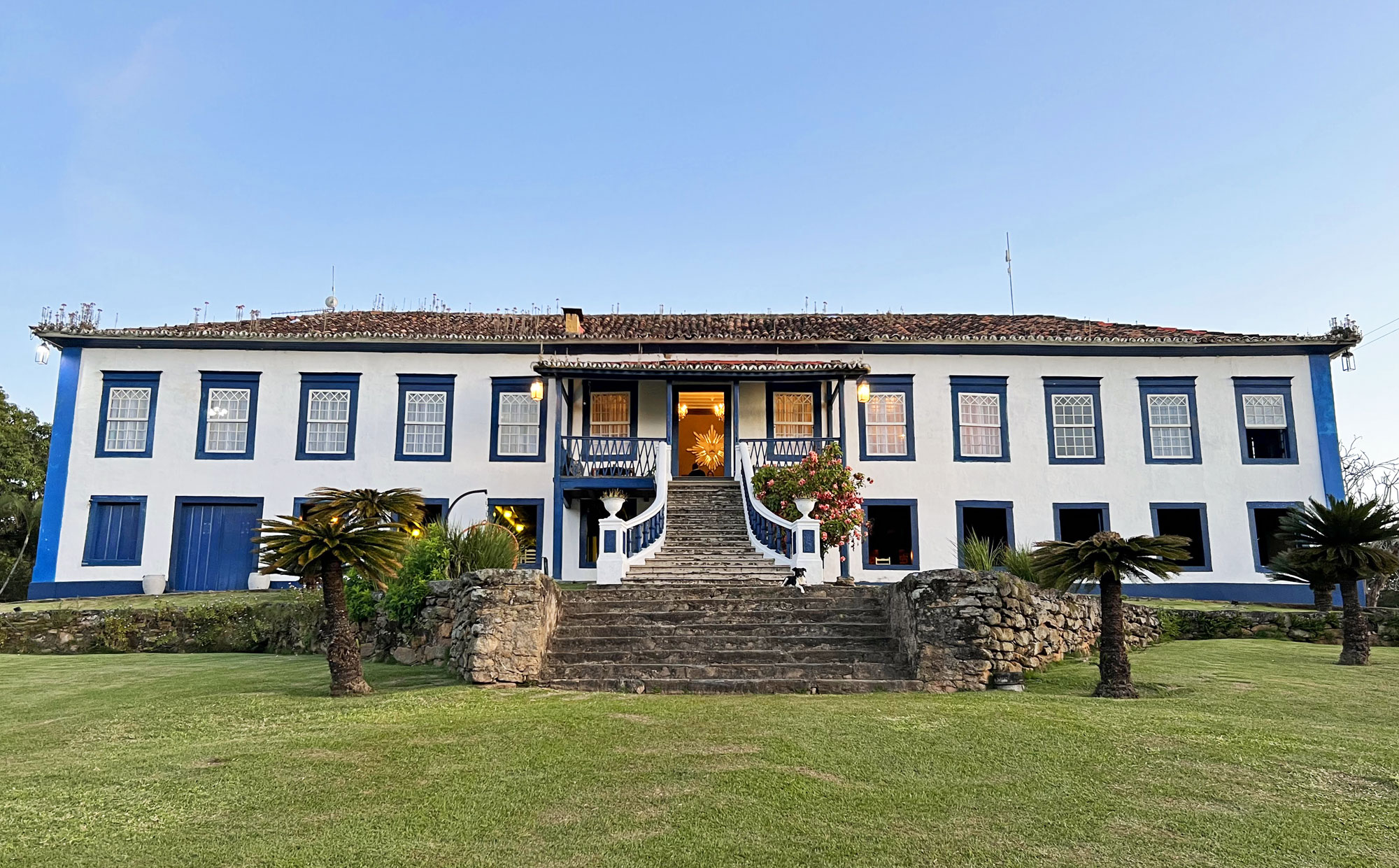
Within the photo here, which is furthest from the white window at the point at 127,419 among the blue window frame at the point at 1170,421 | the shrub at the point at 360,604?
the blue window frame at the point at 1170,421

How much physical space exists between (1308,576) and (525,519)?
13.4 meters

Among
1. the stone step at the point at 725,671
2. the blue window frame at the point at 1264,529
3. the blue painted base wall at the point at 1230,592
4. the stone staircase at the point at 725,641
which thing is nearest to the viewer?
the stone staircase at the point at 725,641

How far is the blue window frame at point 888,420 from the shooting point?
59.8 ft

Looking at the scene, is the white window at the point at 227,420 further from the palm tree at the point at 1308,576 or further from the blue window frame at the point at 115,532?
the palm tree at the point at 1308,576

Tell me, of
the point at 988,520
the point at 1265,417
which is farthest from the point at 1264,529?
the point at 988,520

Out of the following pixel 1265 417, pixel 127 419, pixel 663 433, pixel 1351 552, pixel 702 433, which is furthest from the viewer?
pixel 702 433

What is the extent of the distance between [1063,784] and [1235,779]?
1.07m

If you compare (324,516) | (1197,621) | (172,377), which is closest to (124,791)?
(324,516)

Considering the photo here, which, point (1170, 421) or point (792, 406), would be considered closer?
point (1170, 421)

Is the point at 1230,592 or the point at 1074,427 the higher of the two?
the point at 1074,427

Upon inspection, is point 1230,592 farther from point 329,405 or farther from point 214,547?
point 214,547

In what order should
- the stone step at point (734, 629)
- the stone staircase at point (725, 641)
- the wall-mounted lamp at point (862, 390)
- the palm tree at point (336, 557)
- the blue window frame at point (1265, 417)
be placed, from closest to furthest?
the palm tree at point (336, 557), the stone staircase at point (725, 641), the stone step at point (734, 629), the wall-mounted lamp at point (862, 390), the blue window frame at point (1265, 417)

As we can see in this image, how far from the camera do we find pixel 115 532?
17.4 m

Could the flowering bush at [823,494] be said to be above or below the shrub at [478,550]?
above
